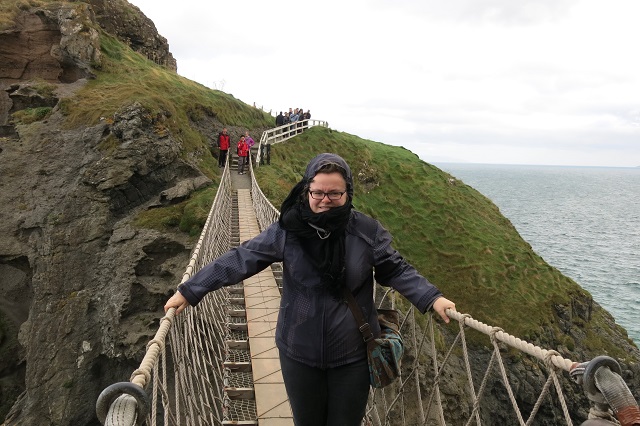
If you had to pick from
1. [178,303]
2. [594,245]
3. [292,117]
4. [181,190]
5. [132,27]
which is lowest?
[594,245]

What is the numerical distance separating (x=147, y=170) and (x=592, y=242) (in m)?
48.7

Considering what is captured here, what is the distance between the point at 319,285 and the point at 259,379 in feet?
7.95

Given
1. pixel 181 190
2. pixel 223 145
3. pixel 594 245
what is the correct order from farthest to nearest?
pixel 594 245 < pixel 223 145 < pixel 181 190

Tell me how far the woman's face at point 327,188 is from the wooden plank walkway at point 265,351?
2.31 meters

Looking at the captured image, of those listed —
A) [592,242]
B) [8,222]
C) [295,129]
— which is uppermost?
[295,129]

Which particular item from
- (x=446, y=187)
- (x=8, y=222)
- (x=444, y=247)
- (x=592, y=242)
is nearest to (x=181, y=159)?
(x=8, y=222)

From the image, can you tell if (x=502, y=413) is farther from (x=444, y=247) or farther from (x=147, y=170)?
(x=147, y=170)

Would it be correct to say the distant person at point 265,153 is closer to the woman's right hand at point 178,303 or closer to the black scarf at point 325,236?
the woman's right hand at point 178,303

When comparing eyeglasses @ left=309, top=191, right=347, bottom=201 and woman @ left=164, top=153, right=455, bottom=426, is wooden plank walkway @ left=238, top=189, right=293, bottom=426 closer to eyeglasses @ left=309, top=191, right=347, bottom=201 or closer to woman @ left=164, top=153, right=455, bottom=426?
woman @ left=164, top=153, right=455, bottom=426

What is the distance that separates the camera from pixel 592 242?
45062 millimetres

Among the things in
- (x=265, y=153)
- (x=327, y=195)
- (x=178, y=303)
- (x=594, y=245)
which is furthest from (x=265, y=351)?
(x=594, y=245)

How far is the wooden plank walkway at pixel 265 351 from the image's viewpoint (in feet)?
12.0

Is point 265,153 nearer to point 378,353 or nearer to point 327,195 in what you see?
point 327,195

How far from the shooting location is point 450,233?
18375mm
